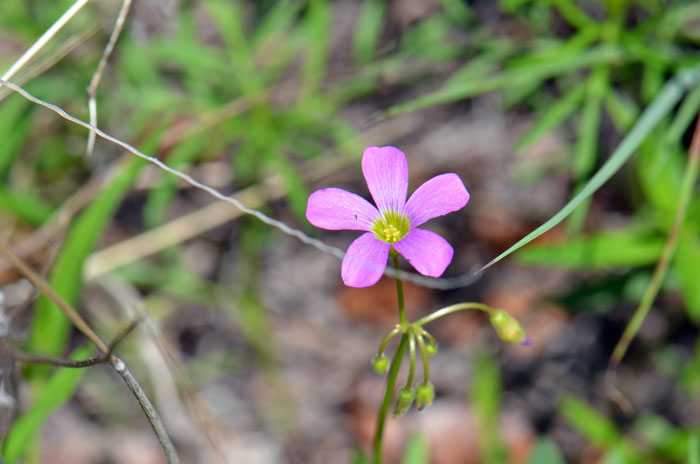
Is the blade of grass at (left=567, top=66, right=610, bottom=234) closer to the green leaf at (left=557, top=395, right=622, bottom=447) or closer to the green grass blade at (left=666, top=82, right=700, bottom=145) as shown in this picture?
the green grass blade at (left=666, top=82, right=700, bottom=145)

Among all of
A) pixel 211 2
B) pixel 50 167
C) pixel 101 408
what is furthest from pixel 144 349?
pixel 211 2

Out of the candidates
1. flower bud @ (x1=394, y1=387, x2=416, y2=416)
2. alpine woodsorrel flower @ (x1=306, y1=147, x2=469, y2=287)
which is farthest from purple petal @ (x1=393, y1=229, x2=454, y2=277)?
flower bud @ (x1=394, y1=387, x2=416, y2=416)

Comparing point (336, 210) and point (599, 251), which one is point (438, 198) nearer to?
point (336, 210)

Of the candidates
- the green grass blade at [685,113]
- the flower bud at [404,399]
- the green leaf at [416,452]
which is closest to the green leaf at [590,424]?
the green leaf at [416,452]

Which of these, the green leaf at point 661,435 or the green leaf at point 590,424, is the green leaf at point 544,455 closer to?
the green leaf at point 590,424

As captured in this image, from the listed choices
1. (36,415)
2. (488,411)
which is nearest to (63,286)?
(36,415)
